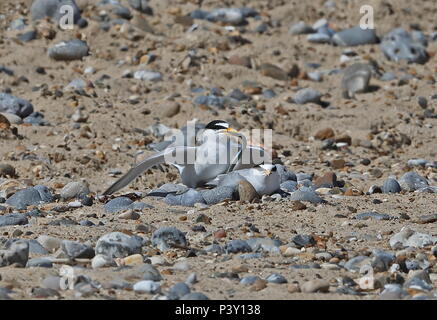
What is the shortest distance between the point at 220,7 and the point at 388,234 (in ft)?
17.7

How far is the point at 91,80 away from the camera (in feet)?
28.5

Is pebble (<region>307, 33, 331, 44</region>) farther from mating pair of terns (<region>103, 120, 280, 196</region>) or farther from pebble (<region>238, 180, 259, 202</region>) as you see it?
pebble (<region>238, 180, 259, 202</region>)

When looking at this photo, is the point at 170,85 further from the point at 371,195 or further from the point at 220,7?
the point at 371,195

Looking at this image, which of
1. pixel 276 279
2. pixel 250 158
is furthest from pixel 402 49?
pixel 276 279

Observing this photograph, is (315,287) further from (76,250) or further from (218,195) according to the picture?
(218,195)

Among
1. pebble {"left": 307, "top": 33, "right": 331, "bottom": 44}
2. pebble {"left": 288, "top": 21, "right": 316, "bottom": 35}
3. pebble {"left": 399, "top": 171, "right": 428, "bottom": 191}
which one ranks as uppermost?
pebble {"left": 288, "top": 21, "right": 316, "bottom": 35}

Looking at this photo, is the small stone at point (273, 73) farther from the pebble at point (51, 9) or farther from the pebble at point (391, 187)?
the pebble at point (391, 187)

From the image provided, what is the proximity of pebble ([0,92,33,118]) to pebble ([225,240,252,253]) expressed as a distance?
3.53m

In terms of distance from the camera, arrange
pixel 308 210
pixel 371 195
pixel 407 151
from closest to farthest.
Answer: pixel 308 210 < pixel 371 195 < pixel 407 151

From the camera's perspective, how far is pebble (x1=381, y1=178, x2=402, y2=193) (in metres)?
6.27

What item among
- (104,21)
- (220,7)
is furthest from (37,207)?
(220,7)

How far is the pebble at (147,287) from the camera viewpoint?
4.12m

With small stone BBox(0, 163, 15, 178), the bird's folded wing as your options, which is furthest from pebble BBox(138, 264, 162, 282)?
small stone BBox(0, 163, 15, 178)

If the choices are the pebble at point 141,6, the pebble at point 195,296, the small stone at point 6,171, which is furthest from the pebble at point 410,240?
the pebble at point 141,6
